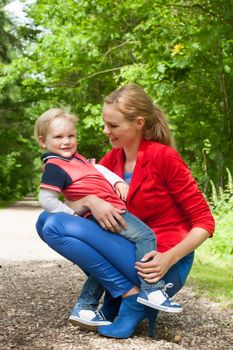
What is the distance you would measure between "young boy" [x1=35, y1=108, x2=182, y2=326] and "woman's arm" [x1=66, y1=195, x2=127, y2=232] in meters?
0.04

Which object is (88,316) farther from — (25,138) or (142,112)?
(25,138)

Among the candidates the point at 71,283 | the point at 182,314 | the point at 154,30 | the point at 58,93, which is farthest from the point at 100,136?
the point at 182,314

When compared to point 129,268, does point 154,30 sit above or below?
above

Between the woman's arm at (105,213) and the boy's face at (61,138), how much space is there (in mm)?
328

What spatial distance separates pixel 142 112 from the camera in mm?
3354

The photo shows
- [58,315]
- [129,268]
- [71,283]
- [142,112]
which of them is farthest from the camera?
[71,283]

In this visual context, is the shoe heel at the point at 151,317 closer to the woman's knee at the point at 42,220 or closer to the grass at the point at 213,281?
the woman's knee at the point at 42,220

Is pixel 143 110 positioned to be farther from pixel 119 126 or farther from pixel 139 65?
pixel 139 65

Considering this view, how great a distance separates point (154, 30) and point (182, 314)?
848 cm

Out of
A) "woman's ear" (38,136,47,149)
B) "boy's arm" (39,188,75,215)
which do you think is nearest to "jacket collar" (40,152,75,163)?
"woman's ear" (38,136,47,149)

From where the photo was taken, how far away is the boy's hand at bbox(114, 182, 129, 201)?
326cm

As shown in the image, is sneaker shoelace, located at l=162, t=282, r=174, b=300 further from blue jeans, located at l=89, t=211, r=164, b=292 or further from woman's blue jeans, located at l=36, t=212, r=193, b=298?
woman's blue jeans, located at l=36, t=212, r=193, b=298

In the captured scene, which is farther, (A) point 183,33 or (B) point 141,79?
(B) point 141,79

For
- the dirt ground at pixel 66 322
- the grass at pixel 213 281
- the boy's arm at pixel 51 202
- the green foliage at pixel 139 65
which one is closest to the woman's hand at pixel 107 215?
the boy's arm at pixel 51 202
